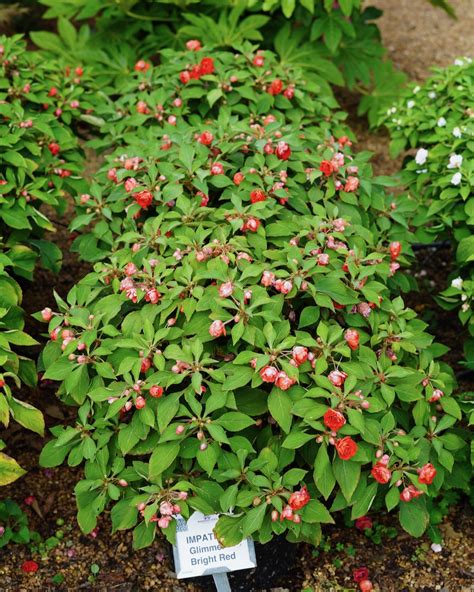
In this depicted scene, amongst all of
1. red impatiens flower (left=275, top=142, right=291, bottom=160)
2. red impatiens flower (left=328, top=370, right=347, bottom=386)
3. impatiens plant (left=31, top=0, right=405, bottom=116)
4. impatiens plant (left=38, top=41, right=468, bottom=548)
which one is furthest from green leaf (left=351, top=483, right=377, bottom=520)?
impatiens plant (left=31, top=0, right=405, bottom=116)

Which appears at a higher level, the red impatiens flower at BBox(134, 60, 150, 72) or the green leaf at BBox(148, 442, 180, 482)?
the red impatiens flower at BBox(134, 60, 150, 72)

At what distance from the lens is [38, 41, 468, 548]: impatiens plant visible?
85.7 inches

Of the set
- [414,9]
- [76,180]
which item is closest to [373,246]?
[76,180]

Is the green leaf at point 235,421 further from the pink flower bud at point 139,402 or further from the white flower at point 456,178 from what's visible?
the white flower at point 456,178

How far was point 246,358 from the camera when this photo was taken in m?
2.18

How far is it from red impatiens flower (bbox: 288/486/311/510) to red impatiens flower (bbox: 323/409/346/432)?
214mm

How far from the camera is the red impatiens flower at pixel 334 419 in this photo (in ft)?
6.86

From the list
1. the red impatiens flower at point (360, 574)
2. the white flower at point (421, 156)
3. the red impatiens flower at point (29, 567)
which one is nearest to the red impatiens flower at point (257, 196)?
the white flower at point (421, 156)

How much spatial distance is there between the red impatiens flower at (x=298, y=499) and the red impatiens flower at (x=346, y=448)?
17 centimetres

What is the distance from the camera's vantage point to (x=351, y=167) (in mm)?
2865

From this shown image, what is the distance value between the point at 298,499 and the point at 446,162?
1639 mm

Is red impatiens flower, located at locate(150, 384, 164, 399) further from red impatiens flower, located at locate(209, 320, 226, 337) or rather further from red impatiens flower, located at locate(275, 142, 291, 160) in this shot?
red impatiens flower, located at locate(275, 142, 291, 160)

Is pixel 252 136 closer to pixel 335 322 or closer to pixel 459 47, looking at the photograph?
pixel 335 322

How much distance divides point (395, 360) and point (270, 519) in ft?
A: 2.15
